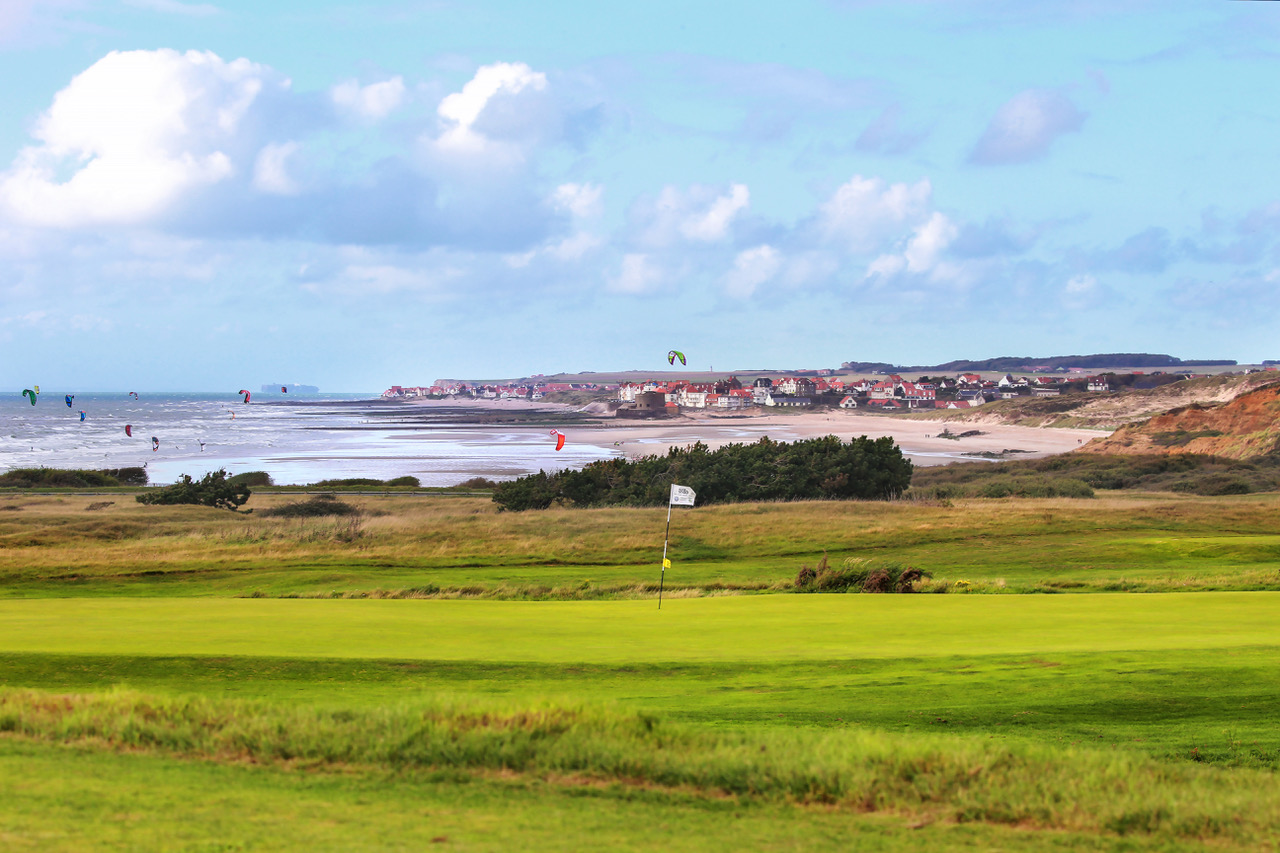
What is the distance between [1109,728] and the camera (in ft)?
24.5

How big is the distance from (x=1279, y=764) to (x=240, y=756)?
6341mm

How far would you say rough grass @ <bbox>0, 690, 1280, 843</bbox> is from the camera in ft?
16.1

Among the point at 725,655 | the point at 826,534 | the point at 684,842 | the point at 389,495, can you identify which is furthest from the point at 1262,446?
the point at 684,842

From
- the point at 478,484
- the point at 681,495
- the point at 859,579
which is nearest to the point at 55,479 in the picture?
the point at 478,484

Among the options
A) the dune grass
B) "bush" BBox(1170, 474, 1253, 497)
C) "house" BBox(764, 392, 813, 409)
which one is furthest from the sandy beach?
the dune grass

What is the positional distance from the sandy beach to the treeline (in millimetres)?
23377

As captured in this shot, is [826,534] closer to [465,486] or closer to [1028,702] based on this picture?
[1028,702]

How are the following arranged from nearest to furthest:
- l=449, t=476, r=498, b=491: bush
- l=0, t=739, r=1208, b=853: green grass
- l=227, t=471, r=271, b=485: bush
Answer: l=0, t=739, r=1208, b=853: green grass < l=449, t=476, r=498, b=491: bush < l=227, t=471, r=271, b=485: bush

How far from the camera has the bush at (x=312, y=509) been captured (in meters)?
37.9

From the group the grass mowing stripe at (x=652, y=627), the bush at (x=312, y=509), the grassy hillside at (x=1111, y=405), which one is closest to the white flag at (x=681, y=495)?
the grass mowing stripe at (x=652, y=627)

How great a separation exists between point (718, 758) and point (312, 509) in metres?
35.8

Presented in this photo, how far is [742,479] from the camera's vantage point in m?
42.8

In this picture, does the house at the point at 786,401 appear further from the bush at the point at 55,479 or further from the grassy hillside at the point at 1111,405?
the bush at the point at 55,479

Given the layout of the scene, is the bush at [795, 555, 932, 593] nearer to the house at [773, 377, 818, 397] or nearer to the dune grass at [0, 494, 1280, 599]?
the dune grass at [0, 494, 1280, 599]
